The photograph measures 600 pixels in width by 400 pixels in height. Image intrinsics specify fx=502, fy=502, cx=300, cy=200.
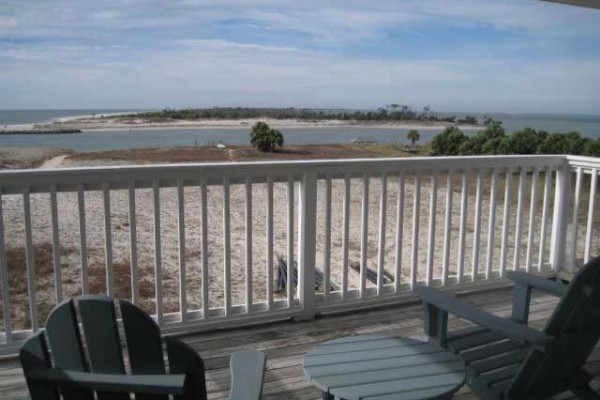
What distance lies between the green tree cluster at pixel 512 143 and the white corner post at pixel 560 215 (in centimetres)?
162

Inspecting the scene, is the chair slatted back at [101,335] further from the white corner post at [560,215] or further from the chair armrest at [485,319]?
the white corner post at [560,215]

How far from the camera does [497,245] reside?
6.30 m

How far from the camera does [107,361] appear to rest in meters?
1.30

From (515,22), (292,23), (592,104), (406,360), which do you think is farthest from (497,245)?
(292,23)

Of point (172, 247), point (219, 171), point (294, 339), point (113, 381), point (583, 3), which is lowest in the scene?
point (172, 247)

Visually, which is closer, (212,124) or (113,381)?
(113,381)

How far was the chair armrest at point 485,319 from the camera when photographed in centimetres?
177

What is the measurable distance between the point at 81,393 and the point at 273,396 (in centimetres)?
137

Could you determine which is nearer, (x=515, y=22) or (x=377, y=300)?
(x=377, y=300)

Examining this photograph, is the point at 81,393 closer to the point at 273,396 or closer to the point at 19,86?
the point at 273,396

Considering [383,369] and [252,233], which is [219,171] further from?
[383,369]

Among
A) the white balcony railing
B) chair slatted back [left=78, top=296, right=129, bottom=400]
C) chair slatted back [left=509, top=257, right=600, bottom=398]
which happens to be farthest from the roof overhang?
chair slatted back [left=78, top=296, right=129, bottom=400]

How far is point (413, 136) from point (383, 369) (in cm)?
446

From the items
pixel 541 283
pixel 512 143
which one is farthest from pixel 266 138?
pixel 541 283
